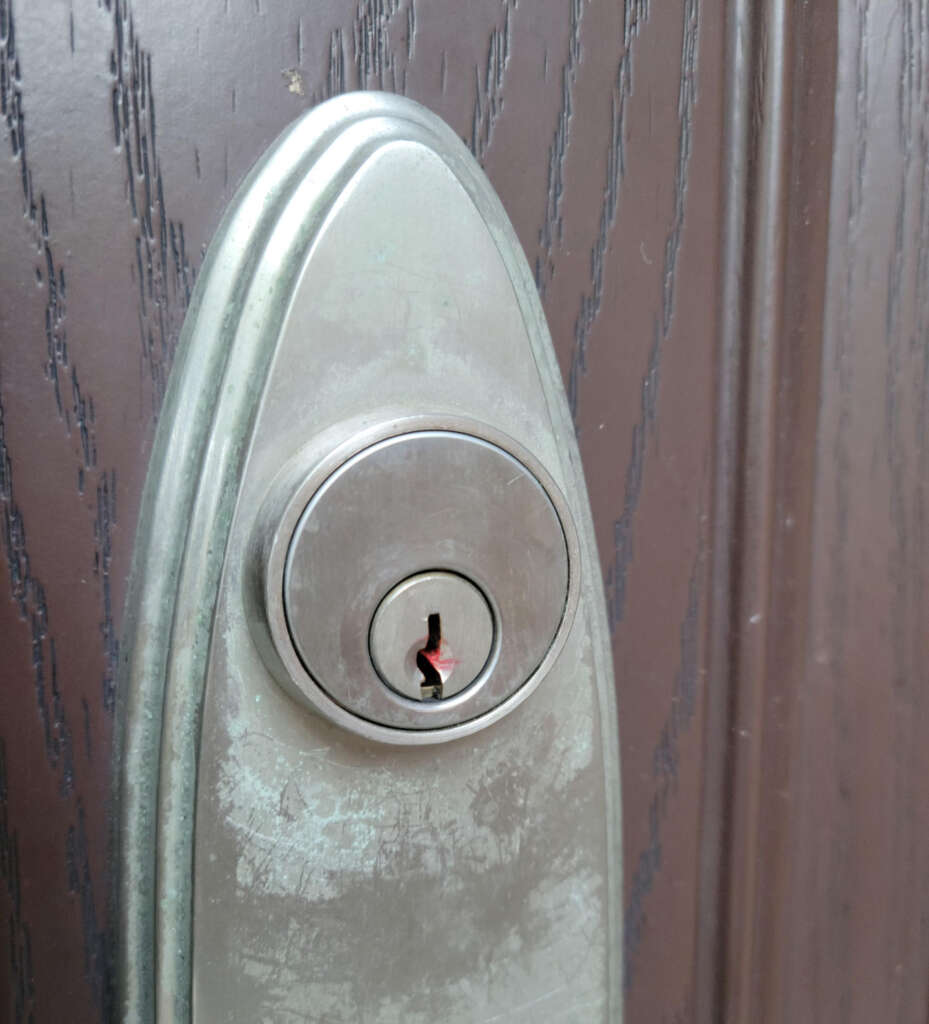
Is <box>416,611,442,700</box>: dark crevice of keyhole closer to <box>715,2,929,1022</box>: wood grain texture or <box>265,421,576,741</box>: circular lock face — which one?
<box>265,421,576,741</box>: circular lock face

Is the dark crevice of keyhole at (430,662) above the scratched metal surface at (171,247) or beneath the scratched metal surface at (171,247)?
beneath

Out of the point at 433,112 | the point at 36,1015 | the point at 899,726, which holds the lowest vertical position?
the point at 36,1015

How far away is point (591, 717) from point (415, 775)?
59 millimetres

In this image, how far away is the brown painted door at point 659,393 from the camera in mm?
239

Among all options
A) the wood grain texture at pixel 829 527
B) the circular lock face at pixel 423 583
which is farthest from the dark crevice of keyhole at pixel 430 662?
the wood grain texture at pixel 829 527

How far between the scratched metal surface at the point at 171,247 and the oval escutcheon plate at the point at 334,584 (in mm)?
11

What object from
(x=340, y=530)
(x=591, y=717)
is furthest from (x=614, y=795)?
(x=340, y=530)

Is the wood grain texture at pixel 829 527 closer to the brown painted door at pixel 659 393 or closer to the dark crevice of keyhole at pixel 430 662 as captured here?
the brown painted door at pixel 659 393

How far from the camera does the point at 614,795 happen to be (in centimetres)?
30

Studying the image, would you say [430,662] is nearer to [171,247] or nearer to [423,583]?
[423,583]

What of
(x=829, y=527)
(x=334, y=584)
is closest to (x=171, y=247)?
(x=334, y=584)

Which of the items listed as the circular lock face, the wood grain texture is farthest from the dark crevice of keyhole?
the wood grain texture

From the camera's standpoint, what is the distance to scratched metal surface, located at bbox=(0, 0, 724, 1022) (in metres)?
0.23

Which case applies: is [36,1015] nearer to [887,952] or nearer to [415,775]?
[415,775]
